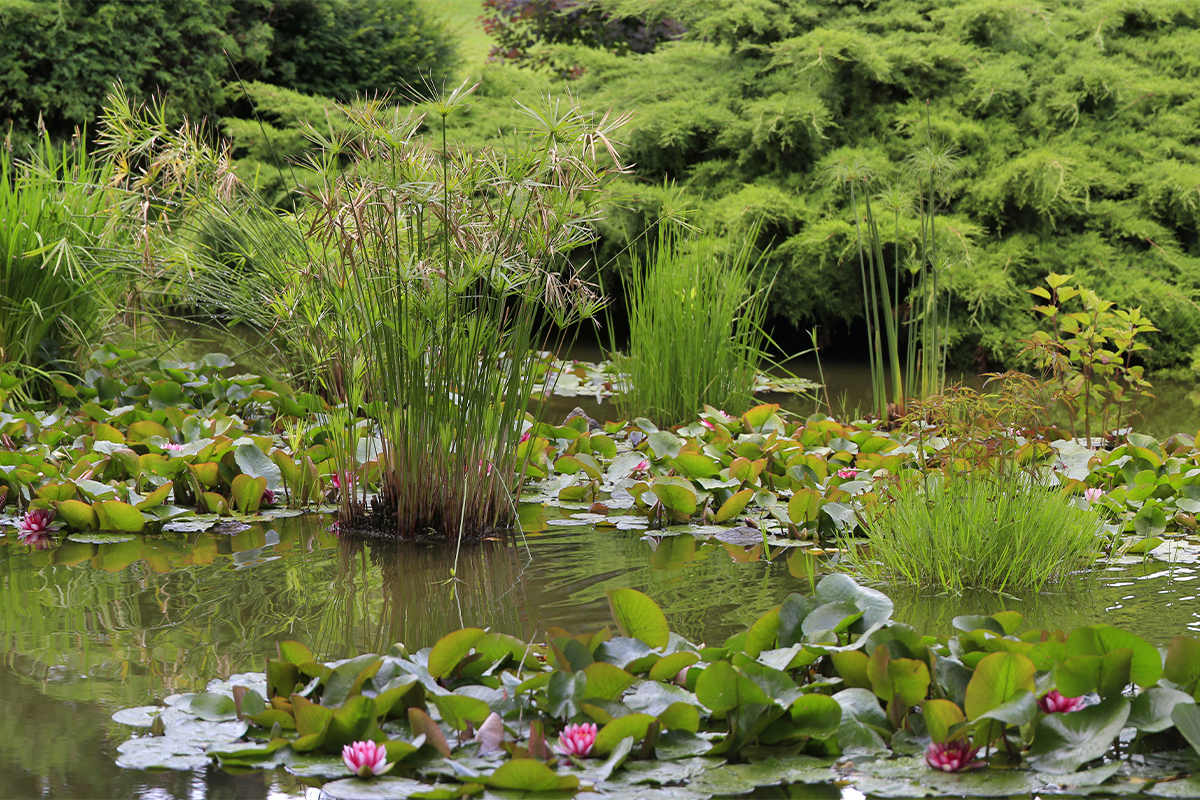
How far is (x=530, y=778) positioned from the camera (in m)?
1.58

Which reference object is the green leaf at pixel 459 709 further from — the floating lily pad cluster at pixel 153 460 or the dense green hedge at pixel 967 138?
the dense green hedge at pixel 967 138

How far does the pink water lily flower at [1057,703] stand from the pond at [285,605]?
1.89ft

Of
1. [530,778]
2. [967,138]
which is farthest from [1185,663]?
[967,138]

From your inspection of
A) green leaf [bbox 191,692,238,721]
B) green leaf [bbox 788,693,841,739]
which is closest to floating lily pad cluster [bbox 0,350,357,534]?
green leaf [bbox 191,692,238,721]

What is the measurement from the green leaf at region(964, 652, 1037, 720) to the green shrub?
897 millimetres

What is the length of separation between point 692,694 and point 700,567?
1011mm

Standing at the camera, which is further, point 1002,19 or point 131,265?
point 1002,19

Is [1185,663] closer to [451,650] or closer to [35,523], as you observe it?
[451,650]

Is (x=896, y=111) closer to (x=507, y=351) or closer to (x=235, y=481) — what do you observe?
(x=507, y=351)

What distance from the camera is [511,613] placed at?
2.48 metres

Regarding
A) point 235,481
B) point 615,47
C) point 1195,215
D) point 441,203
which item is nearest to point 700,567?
point 441,203

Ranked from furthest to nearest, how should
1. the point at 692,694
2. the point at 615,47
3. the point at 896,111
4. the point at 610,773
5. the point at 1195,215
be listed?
1. the point at 615,47
2. the point at 896,111
3. the point at 1195,215
4. the point at 692,694
5. the point at 610,773

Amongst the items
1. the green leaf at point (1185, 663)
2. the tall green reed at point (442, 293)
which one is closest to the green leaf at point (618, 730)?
the green leaf at point (1185, 663)

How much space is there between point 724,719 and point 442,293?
54.0 inches
